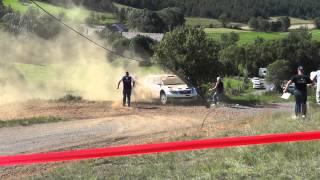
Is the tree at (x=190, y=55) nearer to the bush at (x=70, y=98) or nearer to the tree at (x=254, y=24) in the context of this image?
the bush at (x=70, y=98)

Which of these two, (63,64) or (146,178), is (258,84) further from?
(146,178)

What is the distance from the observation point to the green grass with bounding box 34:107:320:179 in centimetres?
706

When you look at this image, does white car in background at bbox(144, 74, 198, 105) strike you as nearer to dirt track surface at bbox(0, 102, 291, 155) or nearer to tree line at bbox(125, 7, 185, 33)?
dirt track surface at bbox(0, 102, 291, 155)

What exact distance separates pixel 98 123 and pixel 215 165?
1123cm

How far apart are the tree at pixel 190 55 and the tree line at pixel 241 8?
94.6 meters

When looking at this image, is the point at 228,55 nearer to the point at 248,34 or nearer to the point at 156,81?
the point at 248,34

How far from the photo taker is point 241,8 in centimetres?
18625

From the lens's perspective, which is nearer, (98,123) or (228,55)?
(98,123)

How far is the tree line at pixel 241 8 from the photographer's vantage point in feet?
483

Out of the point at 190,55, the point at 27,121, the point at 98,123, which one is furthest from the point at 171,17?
the point at 98,123

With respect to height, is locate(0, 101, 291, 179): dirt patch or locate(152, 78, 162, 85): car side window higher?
locate(152, 78, 162, 85): car side window

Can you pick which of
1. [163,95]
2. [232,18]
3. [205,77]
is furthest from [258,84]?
[232,18]

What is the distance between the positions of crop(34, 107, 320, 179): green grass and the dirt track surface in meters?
4.61

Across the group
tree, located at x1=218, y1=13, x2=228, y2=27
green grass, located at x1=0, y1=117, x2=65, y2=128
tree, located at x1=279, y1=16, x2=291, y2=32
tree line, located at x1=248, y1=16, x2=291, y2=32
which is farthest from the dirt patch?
tree, located at x1=279, y1=16, x2=291, y2=32
